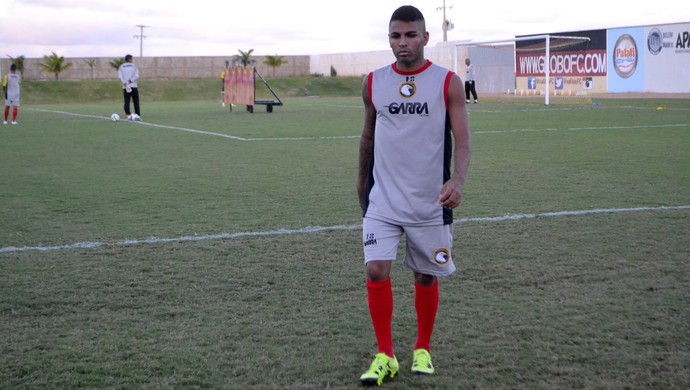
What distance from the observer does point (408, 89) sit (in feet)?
13.6

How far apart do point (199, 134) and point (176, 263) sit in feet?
45.3

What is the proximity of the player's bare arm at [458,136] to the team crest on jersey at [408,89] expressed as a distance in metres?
0.17

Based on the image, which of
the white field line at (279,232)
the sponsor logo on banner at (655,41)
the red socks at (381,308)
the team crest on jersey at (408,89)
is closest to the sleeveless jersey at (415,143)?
the team crest on jersey at (408,89)

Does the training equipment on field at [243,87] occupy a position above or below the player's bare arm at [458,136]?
above

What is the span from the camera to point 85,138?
19391mm

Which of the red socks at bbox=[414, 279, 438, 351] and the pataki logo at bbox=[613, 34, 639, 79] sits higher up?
the pataki logo at bbox=[613, 34, 639, 79]

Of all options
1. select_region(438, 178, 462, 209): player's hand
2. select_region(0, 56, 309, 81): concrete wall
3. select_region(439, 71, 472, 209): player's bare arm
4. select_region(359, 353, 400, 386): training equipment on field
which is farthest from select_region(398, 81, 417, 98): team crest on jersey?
select_region(0, 56, 309, 81): concrete wall

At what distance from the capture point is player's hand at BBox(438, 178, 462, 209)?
4.05m

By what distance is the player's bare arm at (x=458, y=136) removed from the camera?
4.08 metres

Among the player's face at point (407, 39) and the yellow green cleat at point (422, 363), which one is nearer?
the player's face at point (407, 39)

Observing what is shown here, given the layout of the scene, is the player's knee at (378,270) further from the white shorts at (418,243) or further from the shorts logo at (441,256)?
the shorts logo at (441,256)

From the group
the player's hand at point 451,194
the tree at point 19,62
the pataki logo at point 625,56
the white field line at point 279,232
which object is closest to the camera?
the player's hand at point 451,194

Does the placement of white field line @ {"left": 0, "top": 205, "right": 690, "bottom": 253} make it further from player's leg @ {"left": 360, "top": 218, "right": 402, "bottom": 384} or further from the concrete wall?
the concrete wall

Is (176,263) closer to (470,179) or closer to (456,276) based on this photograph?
(456,276)
